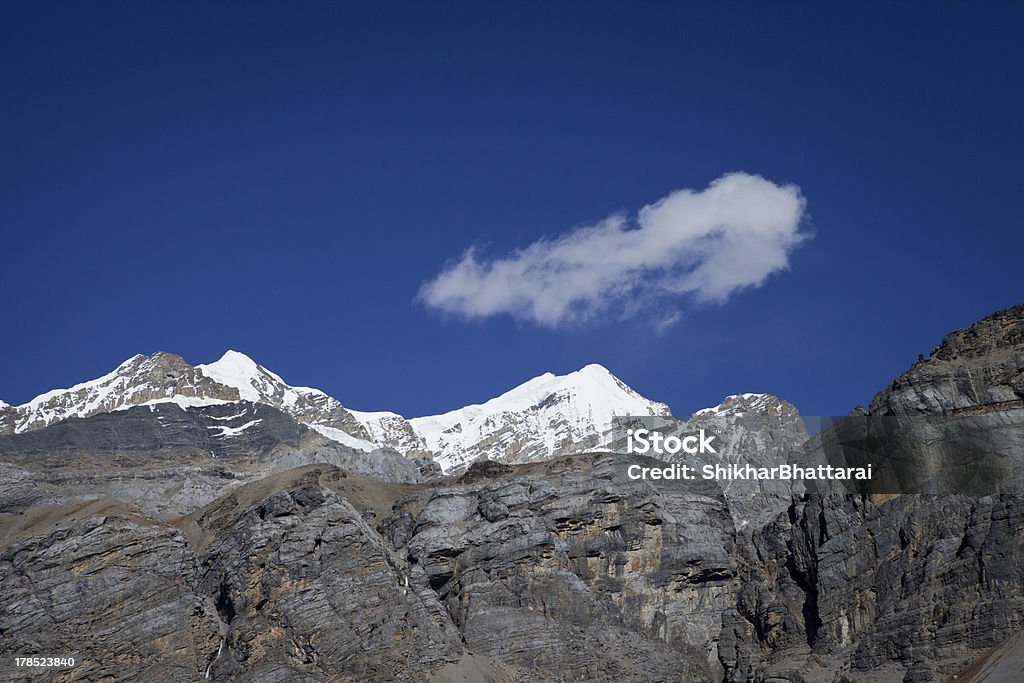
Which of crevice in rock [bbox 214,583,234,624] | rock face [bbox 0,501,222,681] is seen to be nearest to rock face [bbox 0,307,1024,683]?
rock face [bbox 0,501,222,681]

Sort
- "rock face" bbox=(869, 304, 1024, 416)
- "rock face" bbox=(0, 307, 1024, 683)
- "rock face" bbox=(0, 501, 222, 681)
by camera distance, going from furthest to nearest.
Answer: "rock face" bbox=(869, 304, 1024, 416), "rock face" bbox=(0, 307, 1024, 683), "rock face" bbox=(0, 501, 222, 681)

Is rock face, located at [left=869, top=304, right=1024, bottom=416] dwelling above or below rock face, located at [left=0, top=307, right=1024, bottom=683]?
above

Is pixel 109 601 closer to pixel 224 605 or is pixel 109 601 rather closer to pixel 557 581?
pixel 224 605

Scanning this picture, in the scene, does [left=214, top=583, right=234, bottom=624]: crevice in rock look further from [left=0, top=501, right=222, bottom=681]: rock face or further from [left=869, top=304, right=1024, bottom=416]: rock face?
[left=869, top=304, right=1024, bottom=416]: rock face

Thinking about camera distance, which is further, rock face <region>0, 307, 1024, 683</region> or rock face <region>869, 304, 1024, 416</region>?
rock face <region>869, 304, 1024, 416</region>

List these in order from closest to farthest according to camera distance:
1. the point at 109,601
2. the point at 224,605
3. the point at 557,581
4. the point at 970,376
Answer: the point at 109,601 < the point at 224,605 < the point at 970,376 < the point at 557,581

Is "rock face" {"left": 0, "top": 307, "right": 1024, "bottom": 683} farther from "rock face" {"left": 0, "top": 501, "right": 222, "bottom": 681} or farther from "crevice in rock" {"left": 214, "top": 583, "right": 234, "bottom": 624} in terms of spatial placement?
"crevice in rock" {"left": 214, "top": 583, "right": 234, "bottom": 624}

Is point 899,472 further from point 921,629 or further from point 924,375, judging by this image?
point 921,629

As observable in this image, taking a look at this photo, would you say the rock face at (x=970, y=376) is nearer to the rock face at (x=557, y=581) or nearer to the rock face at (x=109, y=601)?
the rock face at (x=557, y=581)

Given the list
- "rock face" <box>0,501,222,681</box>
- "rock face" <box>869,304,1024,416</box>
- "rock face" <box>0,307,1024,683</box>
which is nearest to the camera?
"rock face" <box>0,501,222,681</box>

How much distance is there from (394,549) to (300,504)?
576 inches

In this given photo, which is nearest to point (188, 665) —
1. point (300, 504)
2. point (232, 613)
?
point (232, 613)

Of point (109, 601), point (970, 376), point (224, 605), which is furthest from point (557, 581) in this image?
point (970, 376)

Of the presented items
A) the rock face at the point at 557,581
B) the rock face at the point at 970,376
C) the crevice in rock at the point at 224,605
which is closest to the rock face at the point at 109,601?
the rock face at the point at 557,581
